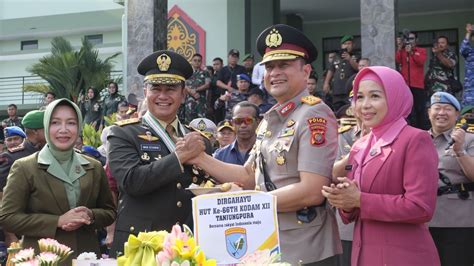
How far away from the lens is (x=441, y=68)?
11477mm

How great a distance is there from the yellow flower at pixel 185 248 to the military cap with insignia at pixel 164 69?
170 centimetres

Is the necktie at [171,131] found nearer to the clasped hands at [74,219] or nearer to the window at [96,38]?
the clasped hands at [74,219]

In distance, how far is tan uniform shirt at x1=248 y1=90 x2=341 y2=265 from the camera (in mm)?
3377

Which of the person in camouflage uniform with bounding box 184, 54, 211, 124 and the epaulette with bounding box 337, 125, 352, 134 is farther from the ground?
the person in camouflage uniform with bounding box 184, 54, 211, 124

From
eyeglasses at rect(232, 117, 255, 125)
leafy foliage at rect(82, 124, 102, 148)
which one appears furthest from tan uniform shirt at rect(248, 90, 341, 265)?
leafy foliage at rect(82, 124, 102, 148)

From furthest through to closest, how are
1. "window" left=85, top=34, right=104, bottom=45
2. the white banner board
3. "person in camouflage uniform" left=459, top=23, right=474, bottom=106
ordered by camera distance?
"window" left=85, top=34, right=104, bottom=45, "person in camouflage uniform" left=459, top=23, right=474, bottom=106, the white banner board

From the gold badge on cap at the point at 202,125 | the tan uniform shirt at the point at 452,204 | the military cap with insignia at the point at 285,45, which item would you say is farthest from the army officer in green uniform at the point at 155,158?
the gold badge on cap at the point at 202,125

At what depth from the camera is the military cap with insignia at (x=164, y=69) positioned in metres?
3.99

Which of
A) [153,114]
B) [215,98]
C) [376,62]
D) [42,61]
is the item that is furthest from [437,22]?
[153,114]

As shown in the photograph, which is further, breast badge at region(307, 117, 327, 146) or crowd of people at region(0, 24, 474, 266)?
breast badge at region(307, 117, 327, 146)

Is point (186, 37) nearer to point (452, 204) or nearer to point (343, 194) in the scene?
point (452, 204)

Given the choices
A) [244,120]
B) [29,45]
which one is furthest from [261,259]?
[29,45]

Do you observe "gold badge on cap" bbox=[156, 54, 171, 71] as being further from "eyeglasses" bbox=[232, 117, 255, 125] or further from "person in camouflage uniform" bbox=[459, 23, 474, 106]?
"person in camouflage uniform" bbox=[459, 23, 474, 106]

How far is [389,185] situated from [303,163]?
0.42m
